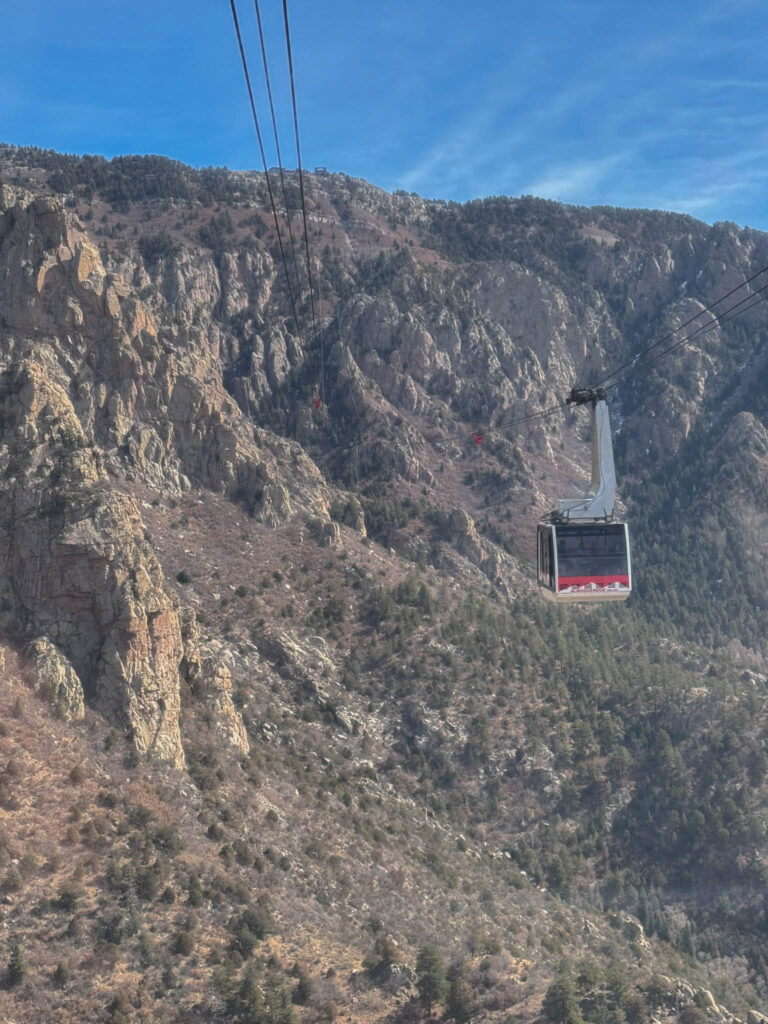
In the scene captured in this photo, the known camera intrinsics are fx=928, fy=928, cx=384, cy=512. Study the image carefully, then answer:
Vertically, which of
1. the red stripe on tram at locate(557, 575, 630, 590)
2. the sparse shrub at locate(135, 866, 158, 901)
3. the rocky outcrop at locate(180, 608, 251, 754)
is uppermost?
the red stripe on tram at locate(557, 575, 630, 590)

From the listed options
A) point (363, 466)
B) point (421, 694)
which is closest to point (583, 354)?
point (363, 466)

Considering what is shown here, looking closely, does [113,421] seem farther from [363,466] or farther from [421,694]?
[363,466]

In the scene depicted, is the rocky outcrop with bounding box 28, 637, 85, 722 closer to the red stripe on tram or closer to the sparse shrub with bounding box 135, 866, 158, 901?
the sparse shrub with bounding box 135, 866, 158, 901

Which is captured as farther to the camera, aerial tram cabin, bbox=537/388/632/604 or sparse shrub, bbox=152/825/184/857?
sparse shrub, bbox=152/825/184/857

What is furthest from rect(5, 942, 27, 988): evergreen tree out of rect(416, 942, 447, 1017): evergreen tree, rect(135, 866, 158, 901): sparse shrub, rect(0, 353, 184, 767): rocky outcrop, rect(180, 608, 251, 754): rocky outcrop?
rect(180, 608, 251, 754): rocky outcrop

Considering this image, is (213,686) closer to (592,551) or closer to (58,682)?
(58,682)

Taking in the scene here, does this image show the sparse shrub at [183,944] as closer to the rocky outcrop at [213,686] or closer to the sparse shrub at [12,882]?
the sparse shrub at [12,882]
